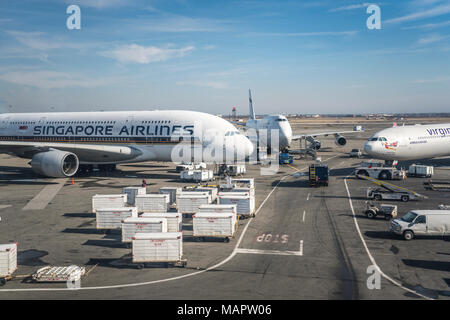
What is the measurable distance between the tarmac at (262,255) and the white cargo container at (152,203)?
2.27 metres

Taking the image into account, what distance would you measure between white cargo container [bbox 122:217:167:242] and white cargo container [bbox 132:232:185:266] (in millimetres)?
2814

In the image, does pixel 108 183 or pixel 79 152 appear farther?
pixel 79 152

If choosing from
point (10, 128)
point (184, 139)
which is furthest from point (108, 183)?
point (10, 128)

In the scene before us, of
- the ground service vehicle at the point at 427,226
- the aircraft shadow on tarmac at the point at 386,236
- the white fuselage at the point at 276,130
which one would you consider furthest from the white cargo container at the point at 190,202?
the white fuselage at the point at 276,130

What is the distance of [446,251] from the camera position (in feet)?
70.7

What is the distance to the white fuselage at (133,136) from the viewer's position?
4347 centimetres

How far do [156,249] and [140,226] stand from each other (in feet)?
11.2

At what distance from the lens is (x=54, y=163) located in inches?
1693

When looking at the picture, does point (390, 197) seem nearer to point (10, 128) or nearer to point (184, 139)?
point (184, 139)

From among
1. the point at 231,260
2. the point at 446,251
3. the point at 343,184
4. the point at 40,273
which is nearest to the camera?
the point at 40,273

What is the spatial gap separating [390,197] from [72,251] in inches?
1070

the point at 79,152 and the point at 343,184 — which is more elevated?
the point at 79,152

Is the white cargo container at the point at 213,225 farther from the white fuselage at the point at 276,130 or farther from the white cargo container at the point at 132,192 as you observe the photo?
the white fuselage at the point at 276,130
